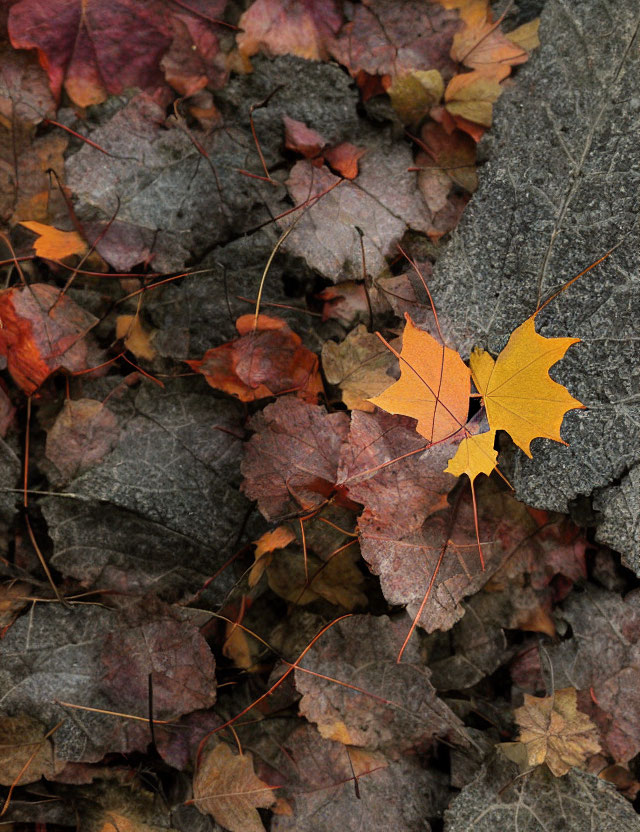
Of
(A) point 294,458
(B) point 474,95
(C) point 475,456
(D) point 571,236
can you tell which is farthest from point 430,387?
(B) point 474,95

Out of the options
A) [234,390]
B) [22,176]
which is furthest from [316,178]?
[22,176]

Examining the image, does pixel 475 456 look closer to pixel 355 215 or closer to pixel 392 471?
pixel 392 471

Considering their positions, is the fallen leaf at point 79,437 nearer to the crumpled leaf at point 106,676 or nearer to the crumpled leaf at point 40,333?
the crumpled leaf at point 40,333

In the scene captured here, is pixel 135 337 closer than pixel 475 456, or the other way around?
pixel 475 456

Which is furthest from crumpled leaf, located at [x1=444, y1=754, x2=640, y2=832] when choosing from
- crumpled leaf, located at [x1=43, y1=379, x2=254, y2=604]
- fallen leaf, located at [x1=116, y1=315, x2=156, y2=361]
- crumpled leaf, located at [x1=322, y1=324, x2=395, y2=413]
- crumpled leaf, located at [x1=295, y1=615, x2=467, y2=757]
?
fallen leaf, located at [x1=116, y1=315, x2=156, y2=361]

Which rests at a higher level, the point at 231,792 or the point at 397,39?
the point at 397,39

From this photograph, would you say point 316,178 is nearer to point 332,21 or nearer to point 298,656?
point 332,21
